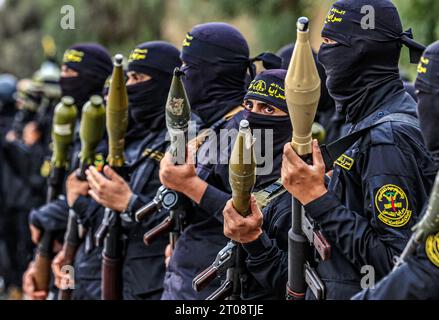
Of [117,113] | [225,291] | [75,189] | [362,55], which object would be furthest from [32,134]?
[362,55]

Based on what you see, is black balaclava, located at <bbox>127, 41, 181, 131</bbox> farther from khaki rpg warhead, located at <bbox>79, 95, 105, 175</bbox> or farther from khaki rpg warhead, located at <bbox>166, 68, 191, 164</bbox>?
khaki rpg warhead, located at <bbox>166, 68, 191, 164</bbox>

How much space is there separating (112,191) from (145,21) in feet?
→ 44.6

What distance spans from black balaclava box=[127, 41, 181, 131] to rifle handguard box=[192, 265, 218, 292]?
58.7 inches

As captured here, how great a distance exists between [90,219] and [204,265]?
52.2 inches

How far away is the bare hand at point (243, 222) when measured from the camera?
3494mm

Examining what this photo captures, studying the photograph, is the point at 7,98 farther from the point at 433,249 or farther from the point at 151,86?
the point at 433,249

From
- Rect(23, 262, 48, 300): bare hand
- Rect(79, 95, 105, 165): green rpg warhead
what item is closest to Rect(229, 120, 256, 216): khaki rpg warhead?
Rect(79, 95, 105, 165): green rpg warhead

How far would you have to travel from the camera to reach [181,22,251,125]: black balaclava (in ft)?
15.0

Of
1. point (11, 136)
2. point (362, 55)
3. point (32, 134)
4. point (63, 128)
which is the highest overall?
point (362, 55)

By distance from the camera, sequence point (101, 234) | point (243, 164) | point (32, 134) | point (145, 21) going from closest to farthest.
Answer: point (243, 164)
point (101, 234)
point (32, 134)
point (145, 21)

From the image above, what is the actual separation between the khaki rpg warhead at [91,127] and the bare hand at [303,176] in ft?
7.57

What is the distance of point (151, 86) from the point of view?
5.15 m

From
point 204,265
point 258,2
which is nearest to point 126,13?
point 258,2

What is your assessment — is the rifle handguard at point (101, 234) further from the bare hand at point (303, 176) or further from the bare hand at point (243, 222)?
the bare hand at point (303, 176)
